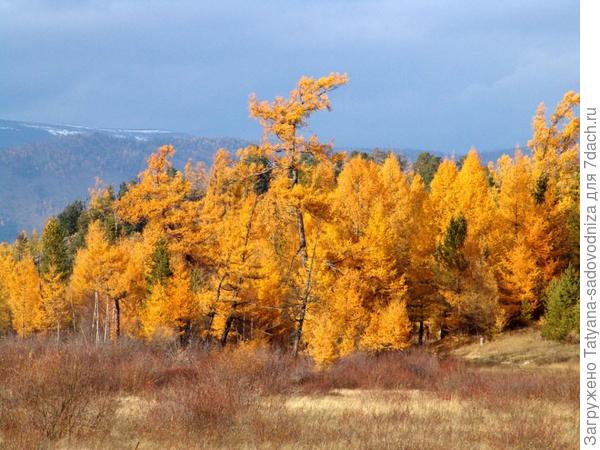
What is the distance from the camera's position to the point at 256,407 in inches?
500

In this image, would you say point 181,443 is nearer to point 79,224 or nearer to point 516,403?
point 516,403

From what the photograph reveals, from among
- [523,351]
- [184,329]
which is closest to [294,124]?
[184,329]

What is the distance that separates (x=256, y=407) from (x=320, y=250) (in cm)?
1447

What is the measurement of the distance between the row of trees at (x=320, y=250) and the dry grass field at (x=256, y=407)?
5.95m

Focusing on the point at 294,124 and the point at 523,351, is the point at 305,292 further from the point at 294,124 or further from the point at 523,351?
the point at 523,351

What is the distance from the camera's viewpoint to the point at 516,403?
1600cm

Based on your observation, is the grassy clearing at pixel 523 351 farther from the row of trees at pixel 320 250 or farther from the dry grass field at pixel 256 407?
the dry grass field at pixel 256 407

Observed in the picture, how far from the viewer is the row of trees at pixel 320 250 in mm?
25094

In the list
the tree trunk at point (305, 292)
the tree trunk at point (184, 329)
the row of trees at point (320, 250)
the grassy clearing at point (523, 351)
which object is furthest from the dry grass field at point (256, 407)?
the grassy clearing at point (523, 351)

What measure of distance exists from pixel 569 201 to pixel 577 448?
37.8 meters

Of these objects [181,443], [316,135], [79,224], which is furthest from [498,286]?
[79,224]

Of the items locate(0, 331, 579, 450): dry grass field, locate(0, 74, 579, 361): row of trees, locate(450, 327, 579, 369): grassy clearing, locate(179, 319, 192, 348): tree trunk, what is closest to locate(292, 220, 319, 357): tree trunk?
locate(0, 74, 579, 361): row of trees

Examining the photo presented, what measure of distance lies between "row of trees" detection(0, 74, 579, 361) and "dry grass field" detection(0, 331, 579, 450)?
5.95m

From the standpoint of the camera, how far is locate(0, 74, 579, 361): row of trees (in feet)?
82.3
